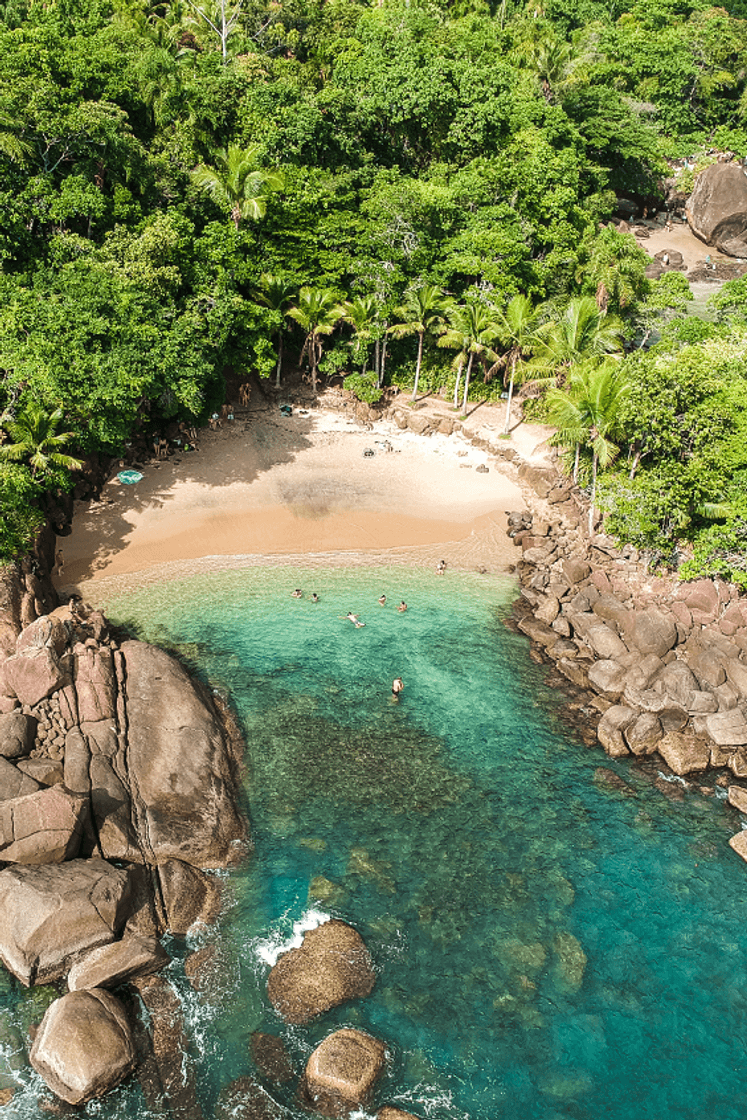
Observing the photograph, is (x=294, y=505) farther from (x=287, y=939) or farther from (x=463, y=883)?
(x=287, y=939)

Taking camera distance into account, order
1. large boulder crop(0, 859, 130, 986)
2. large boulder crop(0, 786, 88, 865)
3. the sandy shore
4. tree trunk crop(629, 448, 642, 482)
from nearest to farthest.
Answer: large boulder crop(0, 859, 130, 986), large boulder crop(0, 786, 88, 865), tree trunk crop(629, 448, 642, 482), the sandy shore

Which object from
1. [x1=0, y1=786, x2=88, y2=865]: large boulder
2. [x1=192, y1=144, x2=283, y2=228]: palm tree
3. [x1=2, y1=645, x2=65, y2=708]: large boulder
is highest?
[x1=192, y1=144, x2=283, y2=228]: palm tree

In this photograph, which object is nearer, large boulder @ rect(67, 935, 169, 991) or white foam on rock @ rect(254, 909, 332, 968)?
large boulder @ rect(67, 935, 169, 991)

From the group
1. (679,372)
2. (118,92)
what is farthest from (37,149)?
(679,372)

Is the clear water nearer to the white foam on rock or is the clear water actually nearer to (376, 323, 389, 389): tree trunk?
the white foam on rock

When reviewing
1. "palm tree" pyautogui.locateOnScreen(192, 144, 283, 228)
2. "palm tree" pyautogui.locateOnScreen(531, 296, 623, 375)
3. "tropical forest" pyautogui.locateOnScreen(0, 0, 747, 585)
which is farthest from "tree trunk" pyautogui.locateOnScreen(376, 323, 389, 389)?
"palm tree" pyautogui.locateOnScreen(192, 144, 283, 228)

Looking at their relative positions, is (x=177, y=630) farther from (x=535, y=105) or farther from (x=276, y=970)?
(x=535, y=105)
